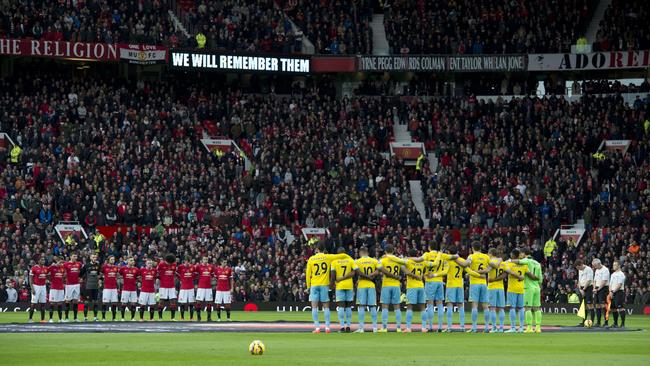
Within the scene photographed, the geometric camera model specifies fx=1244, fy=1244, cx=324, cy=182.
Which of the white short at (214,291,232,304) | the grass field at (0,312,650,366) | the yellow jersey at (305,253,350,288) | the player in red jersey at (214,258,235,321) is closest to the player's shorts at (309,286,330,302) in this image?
the yellow jersey at (305,253,350,288)

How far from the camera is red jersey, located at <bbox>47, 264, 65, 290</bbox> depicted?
39.0 m

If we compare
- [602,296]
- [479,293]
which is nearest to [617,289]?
[602,296]

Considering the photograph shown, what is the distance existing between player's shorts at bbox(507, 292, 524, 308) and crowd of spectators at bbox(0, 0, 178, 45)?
3519 centimetres

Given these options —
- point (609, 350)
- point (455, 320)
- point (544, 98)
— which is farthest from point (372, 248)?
point (609, 350)

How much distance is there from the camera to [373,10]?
71.3m

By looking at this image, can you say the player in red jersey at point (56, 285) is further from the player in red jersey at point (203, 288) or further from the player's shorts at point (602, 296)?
the player's shorts at point (602, 296)

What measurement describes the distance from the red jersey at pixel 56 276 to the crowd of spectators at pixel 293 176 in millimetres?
9650

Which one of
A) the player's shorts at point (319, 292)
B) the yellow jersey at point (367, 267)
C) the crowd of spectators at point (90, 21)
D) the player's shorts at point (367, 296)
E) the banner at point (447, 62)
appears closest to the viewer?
the yellow jersey at point (367, 267)

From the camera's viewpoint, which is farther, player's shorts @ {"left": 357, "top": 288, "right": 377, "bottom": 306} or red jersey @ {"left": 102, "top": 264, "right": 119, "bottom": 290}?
red jersey @ {"left": 102, "top": 264, "right": 119, "bottom": 290}

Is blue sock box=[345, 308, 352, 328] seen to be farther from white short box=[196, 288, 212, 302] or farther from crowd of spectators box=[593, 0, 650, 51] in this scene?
crowd of spectators box=[593, 0, 650, 51]

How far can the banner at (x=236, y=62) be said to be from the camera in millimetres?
63688

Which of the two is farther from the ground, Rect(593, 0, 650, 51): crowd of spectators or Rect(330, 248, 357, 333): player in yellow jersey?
Rect(593, 0, 650, 51): crowd of spectators

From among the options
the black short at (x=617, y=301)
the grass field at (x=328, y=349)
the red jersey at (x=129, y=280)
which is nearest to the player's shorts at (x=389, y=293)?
the grass field at (x=328, y=349)

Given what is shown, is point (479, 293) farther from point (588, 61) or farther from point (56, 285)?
point (588, 61)
